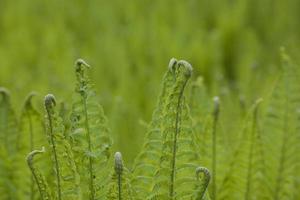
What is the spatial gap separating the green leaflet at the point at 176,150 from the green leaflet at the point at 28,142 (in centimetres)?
18

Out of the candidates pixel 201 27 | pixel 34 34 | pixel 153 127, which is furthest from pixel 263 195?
pixel 34 34

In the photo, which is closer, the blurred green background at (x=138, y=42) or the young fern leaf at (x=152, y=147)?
the young fern leaf at (x=152, y=147)

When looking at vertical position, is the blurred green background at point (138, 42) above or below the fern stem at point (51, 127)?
above

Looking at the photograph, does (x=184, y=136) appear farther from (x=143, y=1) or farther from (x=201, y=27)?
(x=143, y=1)

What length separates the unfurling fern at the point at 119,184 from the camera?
1.41ft

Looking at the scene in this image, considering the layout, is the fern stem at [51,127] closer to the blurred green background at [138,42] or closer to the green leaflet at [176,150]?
the green leaflet at [176,150]

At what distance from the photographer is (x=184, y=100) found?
0.45 metres

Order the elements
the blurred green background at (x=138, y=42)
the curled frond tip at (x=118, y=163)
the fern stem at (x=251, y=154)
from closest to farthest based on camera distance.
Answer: the curled frond tip at (x=118, y=163) → the fern stem at (x=251, y=154) → the blurred green background at (x=138, y=42)

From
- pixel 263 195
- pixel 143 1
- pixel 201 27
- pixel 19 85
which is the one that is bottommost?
pixel 263 195

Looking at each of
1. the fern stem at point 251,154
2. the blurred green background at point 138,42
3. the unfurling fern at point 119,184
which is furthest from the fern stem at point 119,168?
the blurred green background at point 138,42

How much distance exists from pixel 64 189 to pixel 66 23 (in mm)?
1066

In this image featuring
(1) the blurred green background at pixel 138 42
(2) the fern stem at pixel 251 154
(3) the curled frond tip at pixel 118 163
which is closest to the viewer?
(3) the curled frond tip at pixel 118 163

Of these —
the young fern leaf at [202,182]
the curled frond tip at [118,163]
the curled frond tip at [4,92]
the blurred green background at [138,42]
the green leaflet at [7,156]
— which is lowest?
the young fern leaf at [202,182]

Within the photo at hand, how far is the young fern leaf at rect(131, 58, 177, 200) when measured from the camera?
1.57ft
